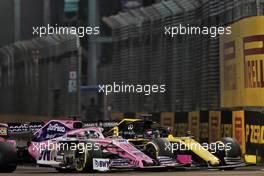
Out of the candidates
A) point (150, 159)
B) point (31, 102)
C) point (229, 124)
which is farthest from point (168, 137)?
point (31, 102)

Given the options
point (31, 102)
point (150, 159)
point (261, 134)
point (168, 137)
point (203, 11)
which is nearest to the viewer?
point (150, 159)

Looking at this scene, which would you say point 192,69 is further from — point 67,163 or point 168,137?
point 67,163

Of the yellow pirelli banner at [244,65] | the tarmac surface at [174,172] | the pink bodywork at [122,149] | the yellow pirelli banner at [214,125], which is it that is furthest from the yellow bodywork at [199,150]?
the yellow pirelli banner at [214,125]

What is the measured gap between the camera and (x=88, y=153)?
15.3 m

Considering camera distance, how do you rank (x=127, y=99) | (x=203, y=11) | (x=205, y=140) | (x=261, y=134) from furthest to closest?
1. (x=127, y=99)
2. (x=203, y=11)
3. (x=205, y=140)
4. (x=261, y=134)

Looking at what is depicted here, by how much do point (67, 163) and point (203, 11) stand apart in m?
9.38

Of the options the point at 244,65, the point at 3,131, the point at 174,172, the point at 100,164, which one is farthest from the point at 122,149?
the point at 244,65

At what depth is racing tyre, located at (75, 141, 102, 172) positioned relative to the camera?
1526 cm

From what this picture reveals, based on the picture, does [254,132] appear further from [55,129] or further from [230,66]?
[55,129]

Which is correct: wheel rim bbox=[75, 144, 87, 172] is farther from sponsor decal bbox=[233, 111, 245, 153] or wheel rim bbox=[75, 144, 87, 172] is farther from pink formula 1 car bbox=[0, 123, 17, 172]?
sponsor decal bbox=[233, 111, 245, 153]

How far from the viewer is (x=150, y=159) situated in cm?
1563

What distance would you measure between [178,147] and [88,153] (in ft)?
Answer: 7.88

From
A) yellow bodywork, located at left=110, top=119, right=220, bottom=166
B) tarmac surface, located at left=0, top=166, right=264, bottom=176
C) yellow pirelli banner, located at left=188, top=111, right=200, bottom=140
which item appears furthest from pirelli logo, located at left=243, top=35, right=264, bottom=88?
yellow bodywork, located at left=110, top=119, right=220, bottom=166

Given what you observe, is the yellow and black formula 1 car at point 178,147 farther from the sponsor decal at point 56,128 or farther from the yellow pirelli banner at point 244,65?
the yellow pirelli banner at point 244,65
